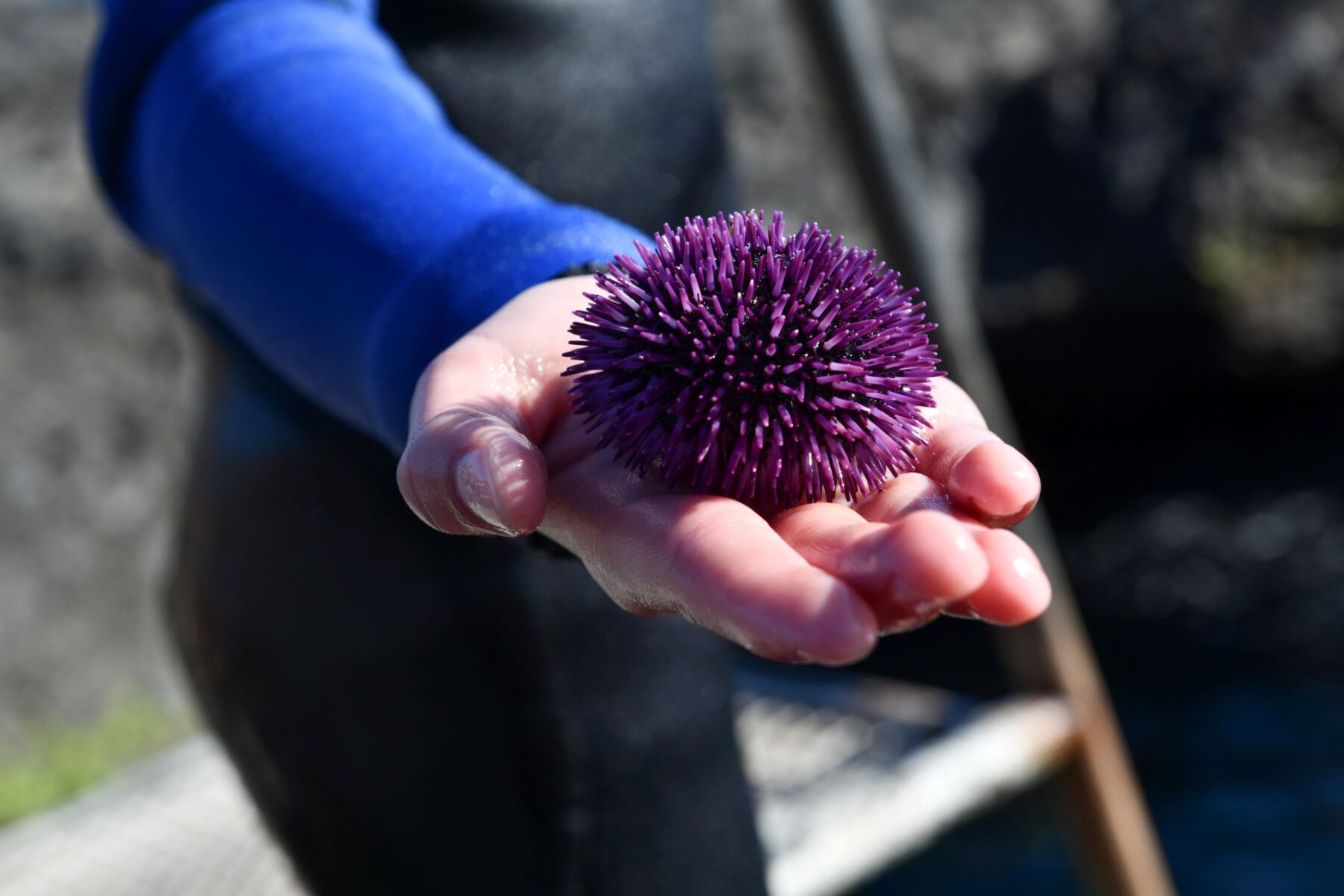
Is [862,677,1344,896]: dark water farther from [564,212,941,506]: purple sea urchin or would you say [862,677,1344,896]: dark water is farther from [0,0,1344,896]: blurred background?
[564,212,941,506]: purple sea urchin

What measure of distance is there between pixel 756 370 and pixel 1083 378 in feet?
15.7

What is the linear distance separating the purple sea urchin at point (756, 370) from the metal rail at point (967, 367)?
143cm

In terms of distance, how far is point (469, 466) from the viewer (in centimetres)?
71

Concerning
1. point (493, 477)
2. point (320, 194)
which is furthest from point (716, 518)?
point (320, 194)

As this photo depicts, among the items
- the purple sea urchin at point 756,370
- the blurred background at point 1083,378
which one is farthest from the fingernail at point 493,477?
the blurred background at point 1083,378

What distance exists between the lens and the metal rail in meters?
2.20

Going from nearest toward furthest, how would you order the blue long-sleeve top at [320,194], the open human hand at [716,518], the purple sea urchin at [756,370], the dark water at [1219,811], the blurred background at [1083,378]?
the open human hand at [716,518], the purple sea urchin at [756,370], the blue long-sleeve top at [320,194], the blurred background at [1083,378], the dark water at [1219,811]

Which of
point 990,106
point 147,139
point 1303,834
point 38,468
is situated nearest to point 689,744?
point 147,139

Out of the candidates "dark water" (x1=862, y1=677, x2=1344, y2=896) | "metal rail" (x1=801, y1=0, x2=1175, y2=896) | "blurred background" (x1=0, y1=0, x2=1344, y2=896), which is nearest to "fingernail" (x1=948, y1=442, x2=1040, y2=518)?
"metal rail" (x1=801, y1=0, x2=1175, y2=896)

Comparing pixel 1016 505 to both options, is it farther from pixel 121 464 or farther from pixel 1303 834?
pixel 1303 834

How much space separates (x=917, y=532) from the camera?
0.62m

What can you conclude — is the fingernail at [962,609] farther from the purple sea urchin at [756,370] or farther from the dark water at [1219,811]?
the dark water at [1219,811]

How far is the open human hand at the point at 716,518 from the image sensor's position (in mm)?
610

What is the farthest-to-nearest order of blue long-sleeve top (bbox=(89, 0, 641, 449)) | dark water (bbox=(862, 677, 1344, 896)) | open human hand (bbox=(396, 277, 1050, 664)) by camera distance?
dark water (bbox=(862, 677, 1344, 896)), blue long-sleeve top (bbox=(89, 0, 641, 449)), open human hand (bbox=(396, 277, 1050, 664))
